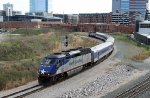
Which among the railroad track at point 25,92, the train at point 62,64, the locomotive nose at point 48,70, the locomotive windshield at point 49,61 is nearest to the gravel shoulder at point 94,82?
the railroad track at point 25,92

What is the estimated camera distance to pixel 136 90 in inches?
1294

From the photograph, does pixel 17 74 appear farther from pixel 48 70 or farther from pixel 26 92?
pixel 26 92

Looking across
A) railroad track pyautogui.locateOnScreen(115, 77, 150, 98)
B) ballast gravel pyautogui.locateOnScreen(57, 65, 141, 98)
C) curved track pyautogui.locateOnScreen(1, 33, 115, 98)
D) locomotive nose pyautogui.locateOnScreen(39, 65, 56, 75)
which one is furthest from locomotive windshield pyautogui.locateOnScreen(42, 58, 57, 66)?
railroad track pyautogui.locateOnScreen(115, 77, 150, 98)

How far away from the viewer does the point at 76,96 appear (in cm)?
3098

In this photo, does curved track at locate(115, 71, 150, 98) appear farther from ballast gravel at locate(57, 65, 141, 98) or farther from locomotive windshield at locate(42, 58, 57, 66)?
locomotive windshield at locate(42, 58, 57, 66)

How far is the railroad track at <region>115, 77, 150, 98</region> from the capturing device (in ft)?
99.9

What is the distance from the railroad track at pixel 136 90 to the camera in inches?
1199

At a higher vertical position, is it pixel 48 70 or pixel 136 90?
pixel 48 70

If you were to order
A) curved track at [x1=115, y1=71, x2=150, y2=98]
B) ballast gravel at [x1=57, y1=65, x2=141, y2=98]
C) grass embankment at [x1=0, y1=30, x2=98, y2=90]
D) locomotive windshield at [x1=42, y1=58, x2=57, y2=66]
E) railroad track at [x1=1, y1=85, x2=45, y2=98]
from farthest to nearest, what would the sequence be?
1. grass embankment at [x1=0, y1=30, x2=98, y2=90]
2. locomotive windshield at [x1=42, y1=58, x2=57, y2=66]
3. ballast gravel at [x1=57, y1=65, x2=141, y2=98]
4. railroad track at [x1=1, y1=85, x2=45, y2=98]
5. curved track at [x1=115, y1=71, x2=150, y2=98]

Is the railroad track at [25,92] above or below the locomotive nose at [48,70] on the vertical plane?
below

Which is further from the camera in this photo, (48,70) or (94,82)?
(94,82)

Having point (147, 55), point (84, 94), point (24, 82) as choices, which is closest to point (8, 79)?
point (24, 82)

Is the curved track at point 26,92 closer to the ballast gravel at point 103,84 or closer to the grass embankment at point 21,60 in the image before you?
the grass embankment at point 21,60

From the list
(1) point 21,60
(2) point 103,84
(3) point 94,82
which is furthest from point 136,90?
(1) point 21,60
